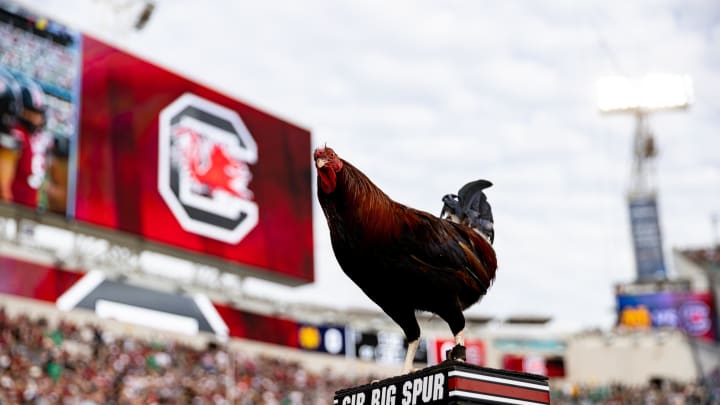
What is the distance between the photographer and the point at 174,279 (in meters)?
31.3

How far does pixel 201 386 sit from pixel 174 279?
256 inches

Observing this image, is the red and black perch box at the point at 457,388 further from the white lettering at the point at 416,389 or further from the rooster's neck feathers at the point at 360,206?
the rooster's neck feathers at the point at 360,206

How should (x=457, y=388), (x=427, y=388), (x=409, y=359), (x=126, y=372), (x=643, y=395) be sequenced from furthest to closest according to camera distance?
(x=643, y=395) < (x=126, y=372) < (x=409, y=359) < (x=427, y=388) < (x=457, y=388)

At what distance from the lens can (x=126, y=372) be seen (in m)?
23.8

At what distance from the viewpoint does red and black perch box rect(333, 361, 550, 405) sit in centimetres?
499

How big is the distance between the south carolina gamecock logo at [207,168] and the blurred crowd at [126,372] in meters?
3.77

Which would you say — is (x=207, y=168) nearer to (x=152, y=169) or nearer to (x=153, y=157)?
(x=153, y=157)

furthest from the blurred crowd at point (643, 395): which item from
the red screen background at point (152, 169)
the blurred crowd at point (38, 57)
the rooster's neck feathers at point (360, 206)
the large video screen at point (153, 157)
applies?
the rooster's neck feathers at point (360, 206)

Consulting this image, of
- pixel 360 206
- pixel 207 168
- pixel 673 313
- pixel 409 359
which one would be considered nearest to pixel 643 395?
pixel 673 313

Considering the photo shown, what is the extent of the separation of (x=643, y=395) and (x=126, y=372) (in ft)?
70.8

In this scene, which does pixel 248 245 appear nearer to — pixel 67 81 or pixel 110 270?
pixel 110 270

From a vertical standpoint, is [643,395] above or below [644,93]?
below

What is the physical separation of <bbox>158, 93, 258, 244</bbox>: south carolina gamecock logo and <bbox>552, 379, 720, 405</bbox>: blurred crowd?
13.5 meters

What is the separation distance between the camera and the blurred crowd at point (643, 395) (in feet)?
121
